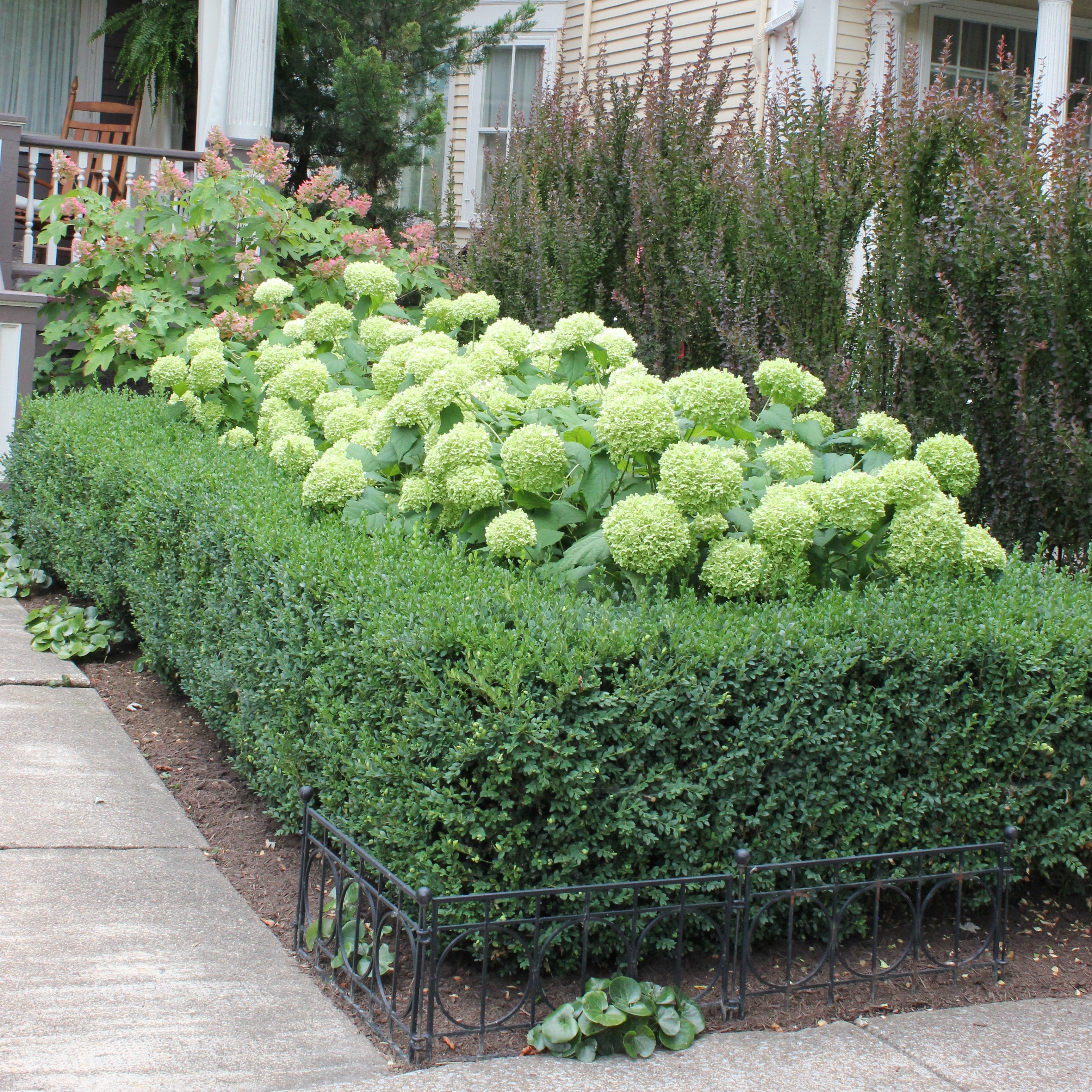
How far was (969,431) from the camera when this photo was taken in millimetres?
4477

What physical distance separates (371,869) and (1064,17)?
8.67 m

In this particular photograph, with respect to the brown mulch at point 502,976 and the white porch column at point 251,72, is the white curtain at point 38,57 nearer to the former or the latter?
the white porch column at point 251,72

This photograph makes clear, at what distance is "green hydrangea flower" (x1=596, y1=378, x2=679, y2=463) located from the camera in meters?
3.32

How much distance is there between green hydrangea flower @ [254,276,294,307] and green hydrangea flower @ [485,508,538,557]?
9.85 ft

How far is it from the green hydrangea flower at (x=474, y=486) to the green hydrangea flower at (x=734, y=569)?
2.30 feet

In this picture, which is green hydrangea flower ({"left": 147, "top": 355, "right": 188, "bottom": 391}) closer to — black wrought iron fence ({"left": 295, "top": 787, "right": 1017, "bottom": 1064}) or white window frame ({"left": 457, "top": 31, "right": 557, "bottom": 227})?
black wrought iron fence ({"left": 295, "top": 787, "right": 1017, "bottom": 1064})

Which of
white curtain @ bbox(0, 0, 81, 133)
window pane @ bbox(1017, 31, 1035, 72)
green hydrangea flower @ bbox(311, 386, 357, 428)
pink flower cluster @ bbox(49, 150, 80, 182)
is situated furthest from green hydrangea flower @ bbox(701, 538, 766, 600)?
white curtain @ bbox(0, 0, 81, 133)

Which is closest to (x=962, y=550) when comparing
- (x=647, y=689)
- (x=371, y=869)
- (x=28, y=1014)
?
(x=647, y=689)

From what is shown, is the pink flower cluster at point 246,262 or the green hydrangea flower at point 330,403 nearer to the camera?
the green hydrangea flower at point 330,403

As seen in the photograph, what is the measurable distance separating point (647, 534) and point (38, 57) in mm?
12005

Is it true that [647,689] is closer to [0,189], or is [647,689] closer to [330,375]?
[330,375]

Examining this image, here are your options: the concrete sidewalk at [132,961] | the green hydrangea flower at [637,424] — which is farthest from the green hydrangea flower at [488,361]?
the concrete sidewalk at [132,961]

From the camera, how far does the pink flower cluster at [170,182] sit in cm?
708

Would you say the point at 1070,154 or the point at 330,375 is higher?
the point at 1070,154
